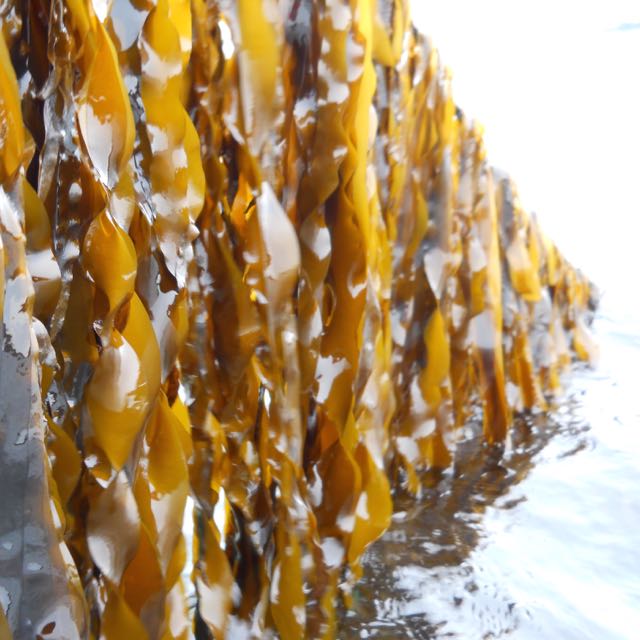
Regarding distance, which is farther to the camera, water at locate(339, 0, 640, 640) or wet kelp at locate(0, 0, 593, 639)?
water at locate(339, 0, 640, 640)

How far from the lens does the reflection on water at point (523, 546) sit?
119 centimetres

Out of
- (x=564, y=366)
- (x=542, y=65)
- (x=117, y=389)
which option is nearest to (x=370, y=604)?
(x=117, y=389)

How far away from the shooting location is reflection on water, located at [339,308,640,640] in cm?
119

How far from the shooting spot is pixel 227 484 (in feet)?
3.54

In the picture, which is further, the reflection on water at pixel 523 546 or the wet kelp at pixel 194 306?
the reflection on water at pixel 523 546

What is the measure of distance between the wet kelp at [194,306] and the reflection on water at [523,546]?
123 mm

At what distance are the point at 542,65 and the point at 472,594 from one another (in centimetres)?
660

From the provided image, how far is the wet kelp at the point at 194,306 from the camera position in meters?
0.86

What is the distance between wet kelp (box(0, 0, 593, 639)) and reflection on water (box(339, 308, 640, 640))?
123 millimetres

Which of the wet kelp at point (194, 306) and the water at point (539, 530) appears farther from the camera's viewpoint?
the water at point (539, 530)

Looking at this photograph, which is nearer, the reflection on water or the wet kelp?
the wet kelp

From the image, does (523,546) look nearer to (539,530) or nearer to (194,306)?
(539,530)

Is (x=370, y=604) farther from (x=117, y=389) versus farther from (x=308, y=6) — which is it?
(x=308, y=6)

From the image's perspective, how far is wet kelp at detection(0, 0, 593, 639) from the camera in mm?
856
